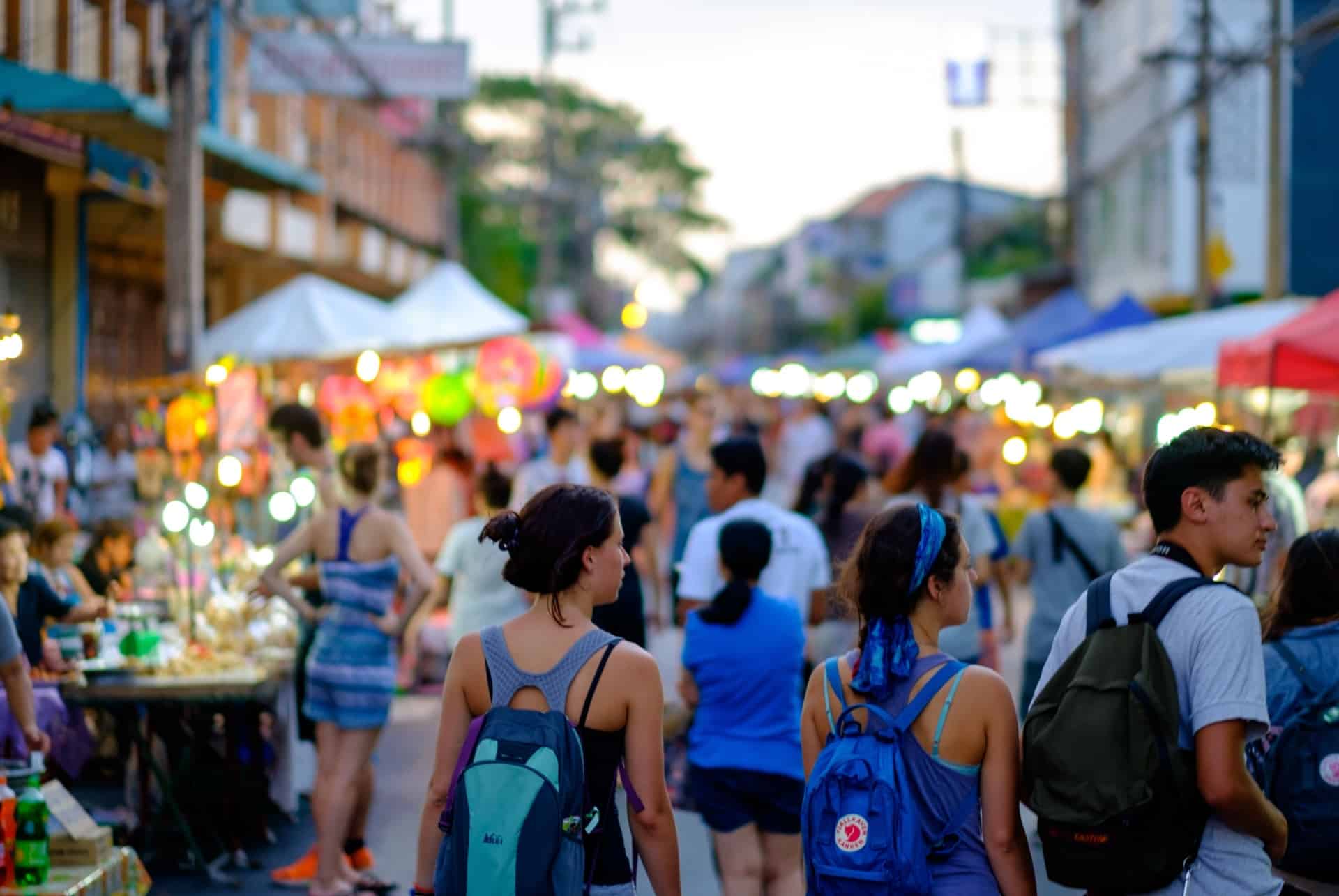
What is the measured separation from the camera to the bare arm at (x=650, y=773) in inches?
153

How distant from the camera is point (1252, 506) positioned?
3.72 metres

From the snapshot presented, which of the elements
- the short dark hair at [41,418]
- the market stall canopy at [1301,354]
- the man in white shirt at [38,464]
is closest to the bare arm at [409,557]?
the market stall canopy at [1301,354]

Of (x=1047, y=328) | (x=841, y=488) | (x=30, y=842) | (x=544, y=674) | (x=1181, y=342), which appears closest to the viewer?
(x=544, y=674)

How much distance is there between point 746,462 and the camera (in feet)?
23.4

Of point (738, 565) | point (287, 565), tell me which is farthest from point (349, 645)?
point (738, 565)

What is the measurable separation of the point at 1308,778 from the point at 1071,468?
165 inches

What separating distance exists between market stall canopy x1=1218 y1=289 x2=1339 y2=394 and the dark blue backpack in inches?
200

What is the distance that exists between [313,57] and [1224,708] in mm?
16956

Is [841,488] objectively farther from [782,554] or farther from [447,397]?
[447,397]

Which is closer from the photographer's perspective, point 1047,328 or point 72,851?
point 72,851

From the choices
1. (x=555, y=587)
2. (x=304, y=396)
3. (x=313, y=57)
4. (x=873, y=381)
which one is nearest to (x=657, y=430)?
(x=873, y=381)

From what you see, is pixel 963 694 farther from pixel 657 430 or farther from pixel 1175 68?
pixel 1175 68

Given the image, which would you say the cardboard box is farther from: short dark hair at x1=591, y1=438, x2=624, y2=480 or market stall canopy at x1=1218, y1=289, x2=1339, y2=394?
market stall canopy at x1=1218, y1=289, x2=1339, y2=394

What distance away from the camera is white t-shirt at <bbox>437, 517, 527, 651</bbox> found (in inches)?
329
